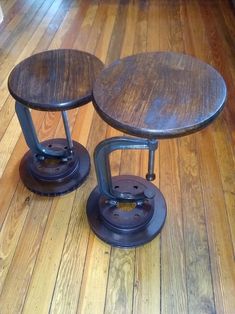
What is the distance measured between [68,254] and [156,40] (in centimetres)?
175

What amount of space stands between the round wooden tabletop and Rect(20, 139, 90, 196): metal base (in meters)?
0.59

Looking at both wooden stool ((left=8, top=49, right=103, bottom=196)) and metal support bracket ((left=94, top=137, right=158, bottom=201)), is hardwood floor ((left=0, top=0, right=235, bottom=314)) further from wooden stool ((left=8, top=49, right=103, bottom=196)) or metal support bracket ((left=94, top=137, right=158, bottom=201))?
metal support bracket ((left=94, top=137, right=158, bottom=201))

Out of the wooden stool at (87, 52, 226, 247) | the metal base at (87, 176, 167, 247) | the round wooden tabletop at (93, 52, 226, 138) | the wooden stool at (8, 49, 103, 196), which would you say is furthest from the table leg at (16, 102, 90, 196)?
the round wooden tabletop at (93, 52, 226, 138)

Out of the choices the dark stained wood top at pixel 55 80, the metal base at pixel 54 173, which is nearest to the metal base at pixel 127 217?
the metal base at pixel 54 173

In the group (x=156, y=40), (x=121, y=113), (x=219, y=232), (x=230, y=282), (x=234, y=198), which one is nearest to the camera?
(x=121, y=113)

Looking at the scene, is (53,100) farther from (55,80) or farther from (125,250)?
(125,250)

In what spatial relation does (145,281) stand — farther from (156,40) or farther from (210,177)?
(156,40)

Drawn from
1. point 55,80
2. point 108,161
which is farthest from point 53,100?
point 108,161

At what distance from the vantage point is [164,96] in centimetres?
82

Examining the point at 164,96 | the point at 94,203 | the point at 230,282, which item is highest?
the point at 164,96

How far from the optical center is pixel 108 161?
1.05 m

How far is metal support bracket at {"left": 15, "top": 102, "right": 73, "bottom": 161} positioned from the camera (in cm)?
121

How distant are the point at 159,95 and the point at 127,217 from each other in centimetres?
56

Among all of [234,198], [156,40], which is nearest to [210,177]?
[234,198]
